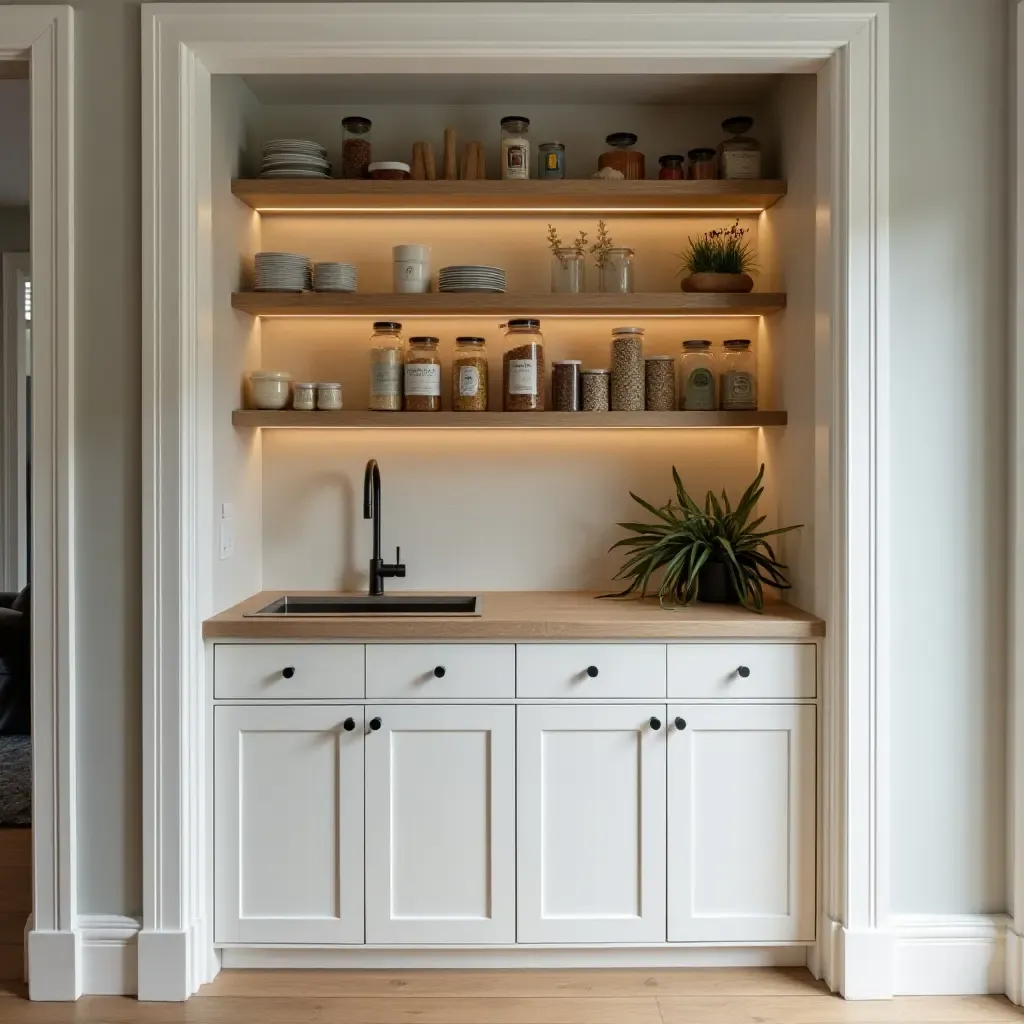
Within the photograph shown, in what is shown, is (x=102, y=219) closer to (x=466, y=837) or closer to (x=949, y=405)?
(x=466, y=837)

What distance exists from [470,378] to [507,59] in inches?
33.3

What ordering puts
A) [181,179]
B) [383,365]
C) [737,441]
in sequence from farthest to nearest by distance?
[737,441] < [383,365] < [181,179]

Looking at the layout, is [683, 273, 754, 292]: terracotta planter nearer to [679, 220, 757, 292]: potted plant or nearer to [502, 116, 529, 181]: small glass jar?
[679, 220, 757, 292]: potted plant

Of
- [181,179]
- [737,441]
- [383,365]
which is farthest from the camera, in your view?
[737,441]

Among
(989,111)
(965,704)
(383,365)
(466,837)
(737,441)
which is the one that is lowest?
(466,837)

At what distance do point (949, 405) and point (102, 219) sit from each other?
2.11m

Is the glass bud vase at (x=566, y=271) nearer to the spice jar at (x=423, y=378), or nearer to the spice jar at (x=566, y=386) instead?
the spice jar at (x=566, y=386)

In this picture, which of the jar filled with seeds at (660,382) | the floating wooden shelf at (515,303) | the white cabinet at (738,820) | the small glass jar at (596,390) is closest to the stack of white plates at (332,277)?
the floating wooden shelf at (515,303)

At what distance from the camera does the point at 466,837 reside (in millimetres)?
2498

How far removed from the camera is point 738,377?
9.48 feet

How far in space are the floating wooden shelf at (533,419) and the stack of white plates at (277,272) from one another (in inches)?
13.9

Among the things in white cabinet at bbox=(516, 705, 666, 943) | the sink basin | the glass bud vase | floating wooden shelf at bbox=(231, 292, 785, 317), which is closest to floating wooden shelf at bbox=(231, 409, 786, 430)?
floating wooden shelf at bbox=(231, 292, 785, 317)

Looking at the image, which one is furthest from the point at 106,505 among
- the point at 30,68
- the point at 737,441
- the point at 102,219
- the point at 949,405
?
the point at 949,405

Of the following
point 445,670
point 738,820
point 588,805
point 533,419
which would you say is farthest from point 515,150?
point 738,820
